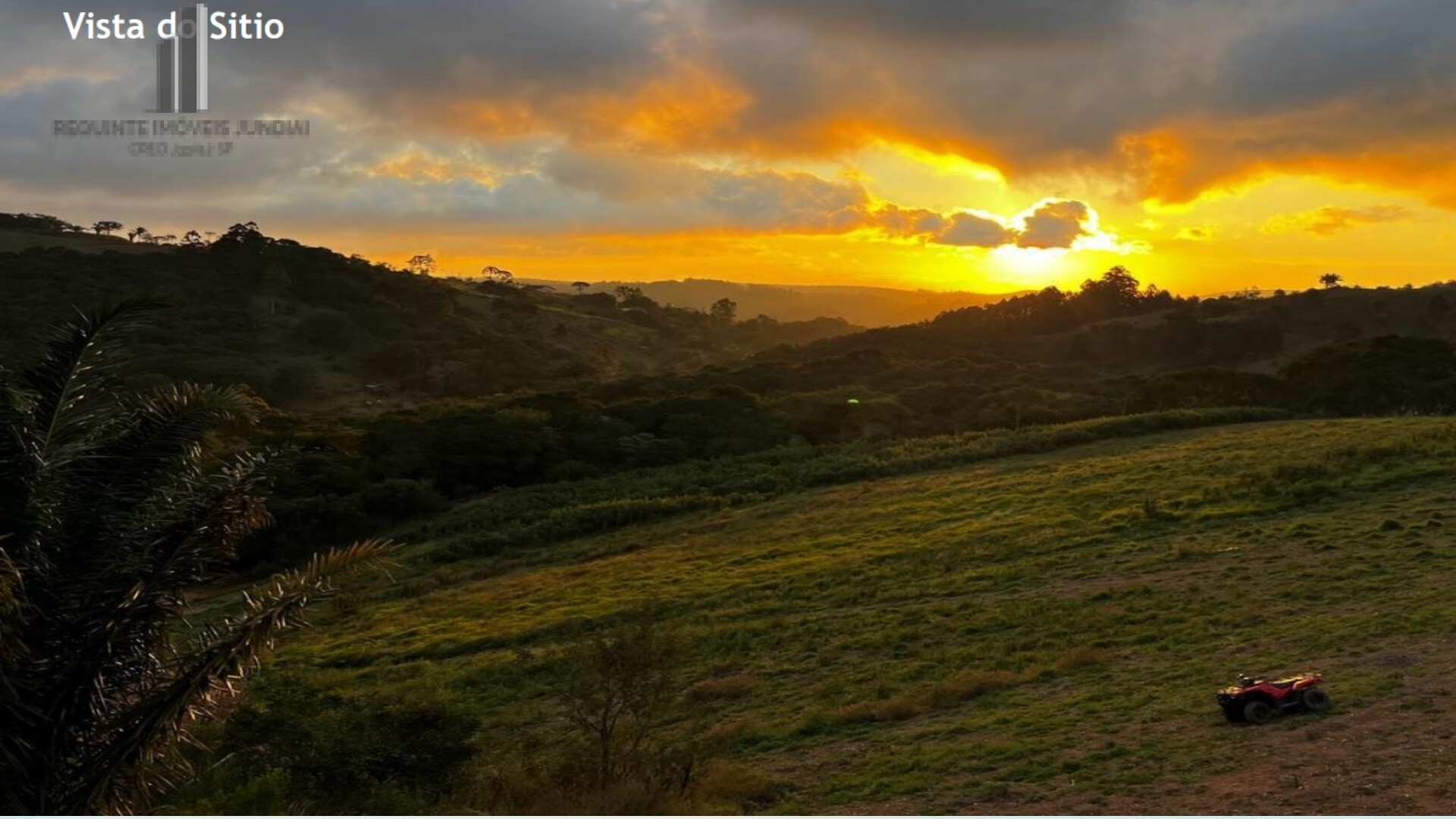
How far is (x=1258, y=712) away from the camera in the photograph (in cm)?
1666

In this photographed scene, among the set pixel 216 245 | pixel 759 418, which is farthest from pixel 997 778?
pixel 216 245

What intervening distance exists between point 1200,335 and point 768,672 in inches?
4198

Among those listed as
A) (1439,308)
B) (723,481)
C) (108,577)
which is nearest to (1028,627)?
(108,577)

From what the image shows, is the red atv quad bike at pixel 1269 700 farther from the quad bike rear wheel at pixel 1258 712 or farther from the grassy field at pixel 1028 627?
the grassy field at pixel 1028 627

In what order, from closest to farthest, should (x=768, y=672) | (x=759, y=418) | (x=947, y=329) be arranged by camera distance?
1. (x=768, y=672)
2. (x=759, y=418)
3. (x=947, y=329)

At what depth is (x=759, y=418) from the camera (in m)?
79.8

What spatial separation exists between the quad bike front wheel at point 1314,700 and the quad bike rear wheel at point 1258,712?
61cm

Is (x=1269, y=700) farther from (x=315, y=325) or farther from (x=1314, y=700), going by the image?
(x=315, y=325)

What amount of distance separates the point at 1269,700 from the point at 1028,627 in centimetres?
945

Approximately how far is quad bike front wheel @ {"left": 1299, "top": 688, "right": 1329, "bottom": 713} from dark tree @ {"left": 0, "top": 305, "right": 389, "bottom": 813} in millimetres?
14458

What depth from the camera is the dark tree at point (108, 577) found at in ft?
31.9

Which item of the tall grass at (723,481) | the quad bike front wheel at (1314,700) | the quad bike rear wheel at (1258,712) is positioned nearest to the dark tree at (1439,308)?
the tall grass at (723,481)

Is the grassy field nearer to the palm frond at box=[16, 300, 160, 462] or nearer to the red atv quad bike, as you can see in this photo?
the red atv quad bike

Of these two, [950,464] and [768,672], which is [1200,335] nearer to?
[950,464]
